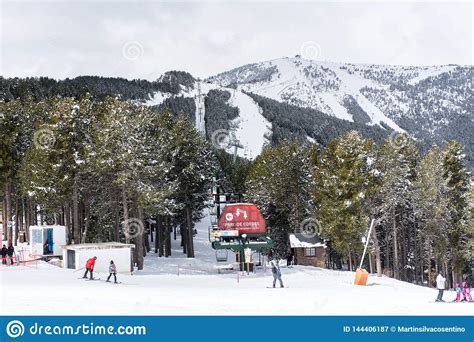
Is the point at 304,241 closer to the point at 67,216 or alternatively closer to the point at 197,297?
the point at 67,216

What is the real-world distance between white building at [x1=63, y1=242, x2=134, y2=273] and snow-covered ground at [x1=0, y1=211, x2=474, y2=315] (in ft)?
3.09

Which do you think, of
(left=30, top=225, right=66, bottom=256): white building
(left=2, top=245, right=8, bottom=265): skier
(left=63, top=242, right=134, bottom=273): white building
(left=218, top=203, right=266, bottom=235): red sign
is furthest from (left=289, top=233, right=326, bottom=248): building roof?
(left=2, top=245, right=8, bottom=265): skier

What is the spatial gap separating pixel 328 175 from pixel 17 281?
89.8ft

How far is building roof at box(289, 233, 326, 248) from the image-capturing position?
171 ft

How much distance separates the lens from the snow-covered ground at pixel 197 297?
64.7 ft

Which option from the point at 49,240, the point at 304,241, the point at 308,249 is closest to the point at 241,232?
the point at 304,241

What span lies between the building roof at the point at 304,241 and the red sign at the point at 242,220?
34.7ft

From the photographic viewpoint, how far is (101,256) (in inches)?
1359

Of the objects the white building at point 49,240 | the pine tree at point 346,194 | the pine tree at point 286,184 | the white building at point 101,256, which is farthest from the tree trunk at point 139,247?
the pine tree at point 286,184

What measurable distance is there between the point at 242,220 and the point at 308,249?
13.8 metres

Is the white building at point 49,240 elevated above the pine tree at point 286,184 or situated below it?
below

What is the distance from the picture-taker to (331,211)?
45.1 metres

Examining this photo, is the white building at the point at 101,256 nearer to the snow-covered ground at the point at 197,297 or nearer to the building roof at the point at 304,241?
the snow-covered ground at the point at 197,297

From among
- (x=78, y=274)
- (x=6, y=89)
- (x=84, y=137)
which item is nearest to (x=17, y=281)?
(x=78, y=274)
